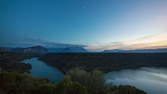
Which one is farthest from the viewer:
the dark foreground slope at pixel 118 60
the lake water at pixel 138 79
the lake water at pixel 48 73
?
the dark foreground slope at pixel 118 60

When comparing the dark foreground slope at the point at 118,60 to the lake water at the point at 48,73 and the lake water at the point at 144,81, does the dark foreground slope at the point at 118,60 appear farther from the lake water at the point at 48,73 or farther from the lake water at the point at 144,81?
the lake water at the point at 144,81

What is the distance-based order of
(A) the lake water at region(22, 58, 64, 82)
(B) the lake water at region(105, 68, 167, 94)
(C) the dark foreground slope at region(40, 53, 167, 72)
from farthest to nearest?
(C) the dark foreground slope at region(40, 53, 167, 72) < (A) the lake water at region(22, 58, 64, 82) < (B) the lake water at region(105, 68, 167, 94)

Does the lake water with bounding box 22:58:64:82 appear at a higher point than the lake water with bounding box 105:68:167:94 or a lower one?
lower

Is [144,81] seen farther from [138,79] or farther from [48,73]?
[48,73]

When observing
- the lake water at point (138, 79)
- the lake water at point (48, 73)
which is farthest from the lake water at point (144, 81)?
the lake water at point (48, 73)

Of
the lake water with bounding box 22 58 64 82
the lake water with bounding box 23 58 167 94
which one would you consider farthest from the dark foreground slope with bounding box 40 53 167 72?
the lake water with bounding box 23 58 167 94

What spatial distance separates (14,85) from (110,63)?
168 ft

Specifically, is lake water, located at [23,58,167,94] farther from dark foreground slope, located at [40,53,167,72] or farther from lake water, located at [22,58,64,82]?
dark foreground slope, located at [40,53,167,72]

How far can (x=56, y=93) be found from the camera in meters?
7.29

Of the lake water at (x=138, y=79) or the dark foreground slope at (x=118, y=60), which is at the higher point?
the dark foreground slope at (x=118, y=60)

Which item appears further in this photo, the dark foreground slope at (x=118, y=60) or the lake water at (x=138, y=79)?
the dark foreground slope at (x=118, y=60)

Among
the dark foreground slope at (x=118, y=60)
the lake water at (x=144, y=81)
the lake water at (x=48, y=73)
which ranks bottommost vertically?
the lake water at (x=48, y=73)

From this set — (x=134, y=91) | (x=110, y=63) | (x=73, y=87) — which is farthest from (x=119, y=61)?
(x=73, y=87)

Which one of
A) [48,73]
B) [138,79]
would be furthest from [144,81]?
[48,73]
